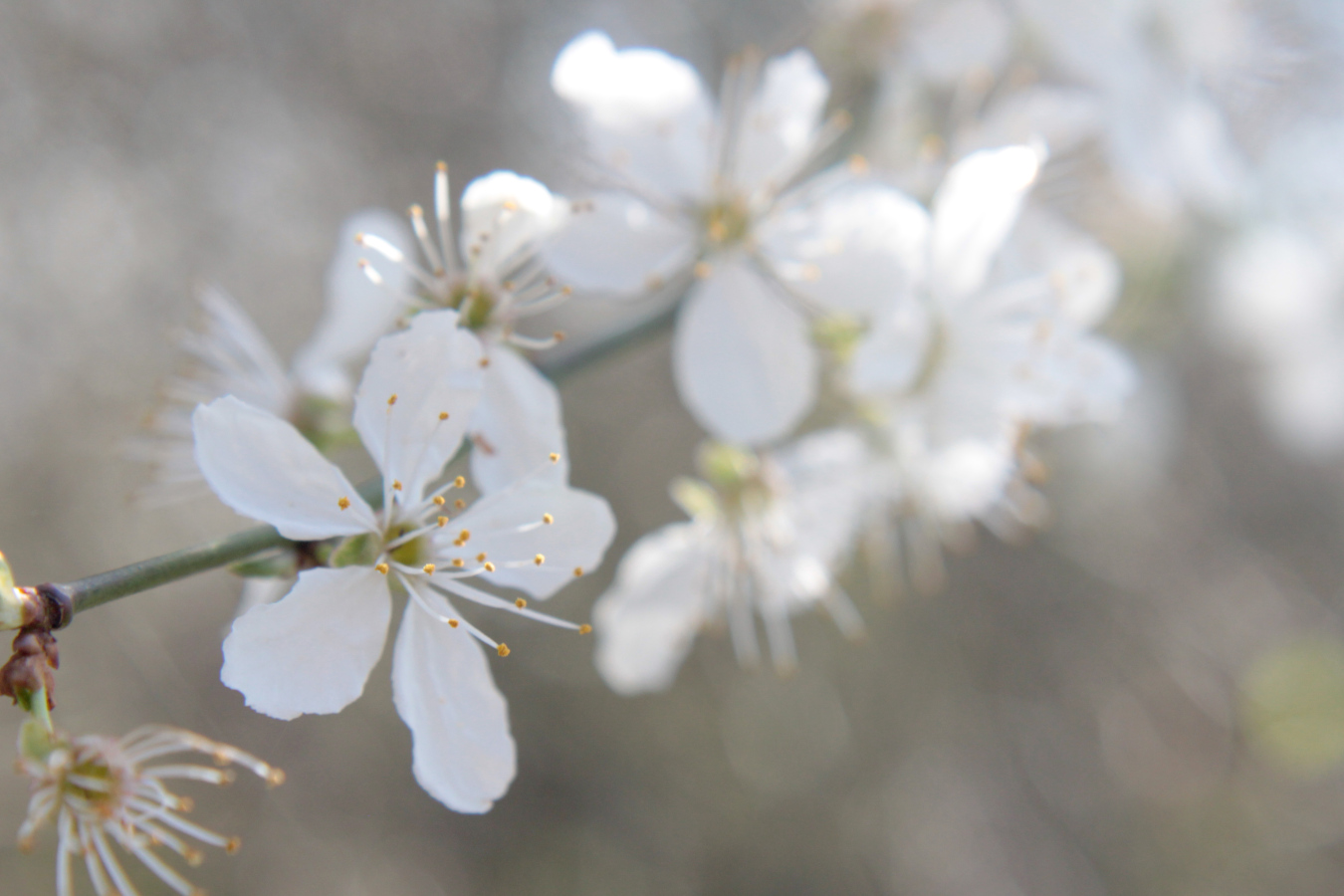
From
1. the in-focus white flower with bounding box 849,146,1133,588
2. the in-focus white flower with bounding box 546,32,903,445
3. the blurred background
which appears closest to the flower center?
the in-focus white flower with bounding box 546,32,903,445

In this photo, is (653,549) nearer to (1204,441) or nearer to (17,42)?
(17,42)

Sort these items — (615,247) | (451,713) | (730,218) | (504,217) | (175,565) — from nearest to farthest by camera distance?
(175,565)
(451,713)
(504,217)
(615,247)
(730,218)

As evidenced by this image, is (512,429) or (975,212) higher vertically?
(975,212)

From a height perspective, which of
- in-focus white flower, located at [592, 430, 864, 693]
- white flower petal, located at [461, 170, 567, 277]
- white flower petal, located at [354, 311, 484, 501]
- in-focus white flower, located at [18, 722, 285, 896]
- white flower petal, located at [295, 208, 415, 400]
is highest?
white flower petal, located at [295, 208, 415, 400]

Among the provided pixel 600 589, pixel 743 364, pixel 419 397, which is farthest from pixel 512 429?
pixel 600 589

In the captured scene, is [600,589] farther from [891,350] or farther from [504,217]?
[504,217]

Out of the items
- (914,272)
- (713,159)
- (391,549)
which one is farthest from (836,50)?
(391,549)

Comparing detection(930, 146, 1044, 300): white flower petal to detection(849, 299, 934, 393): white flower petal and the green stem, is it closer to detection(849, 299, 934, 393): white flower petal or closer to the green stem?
detection(849, 299, 934, 393): white flower petal
